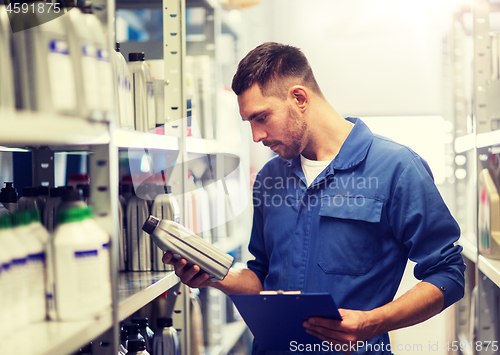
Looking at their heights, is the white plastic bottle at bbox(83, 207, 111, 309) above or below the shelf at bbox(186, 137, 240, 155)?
below

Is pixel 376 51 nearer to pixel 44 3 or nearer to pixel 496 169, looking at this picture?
pixel 496 169

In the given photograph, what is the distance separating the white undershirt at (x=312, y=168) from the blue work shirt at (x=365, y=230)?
0.03m

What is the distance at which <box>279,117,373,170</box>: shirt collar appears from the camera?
136 cm

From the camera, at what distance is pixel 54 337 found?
2.43 feet

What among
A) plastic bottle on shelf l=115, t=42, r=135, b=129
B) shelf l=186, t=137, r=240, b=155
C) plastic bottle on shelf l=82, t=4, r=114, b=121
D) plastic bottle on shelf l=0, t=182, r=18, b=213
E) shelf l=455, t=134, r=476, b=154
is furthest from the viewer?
shelf l=455, t=134, r=476, b=154

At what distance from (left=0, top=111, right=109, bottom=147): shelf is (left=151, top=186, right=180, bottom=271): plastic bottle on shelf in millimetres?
615

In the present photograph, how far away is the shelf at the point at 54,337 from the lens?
0.68 m

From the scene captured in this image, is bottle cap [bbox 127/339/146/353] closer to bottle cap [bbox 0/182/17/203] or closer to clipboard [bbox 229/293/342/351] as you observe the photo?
clipboard [bbox 229/293/342/351]

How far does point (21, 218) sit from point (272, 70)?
926mm

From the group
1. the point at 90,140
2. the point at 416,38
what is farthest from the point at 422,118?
the point at 90,140

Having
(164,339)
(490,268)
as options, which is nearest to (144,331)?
(164,339)

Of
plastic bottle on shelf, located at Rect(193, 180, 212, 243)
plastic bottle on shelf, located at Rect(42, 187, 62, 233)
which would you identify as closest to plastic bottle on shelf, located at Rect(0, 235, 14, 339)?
plastic bottle on shelf, located at Rect(42, 187, 62, 233)

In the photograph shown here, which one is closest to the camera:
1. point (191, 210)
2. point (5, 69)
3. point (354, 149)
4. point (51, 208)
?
point (5, 69)

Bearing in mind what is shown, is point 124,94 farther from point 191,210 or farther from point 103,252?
point 191,210
